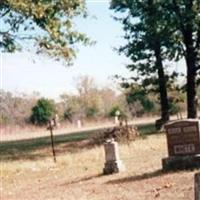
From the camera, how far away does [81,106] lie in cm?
9744

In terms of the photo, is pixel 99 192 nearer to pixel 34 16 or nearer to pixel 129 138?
pixel 34 16

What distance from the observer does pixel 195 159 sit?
61.5 ft

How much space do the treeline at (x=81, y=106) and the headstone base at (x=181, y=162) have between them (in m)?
33.7

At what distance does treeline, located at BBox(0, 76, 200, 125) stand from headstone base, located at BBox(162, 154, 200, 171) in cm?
3369

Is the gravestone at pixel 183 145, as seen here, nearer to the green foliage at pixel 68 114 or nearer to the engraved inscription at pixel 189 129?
the engraved inscription at pixel 189 129


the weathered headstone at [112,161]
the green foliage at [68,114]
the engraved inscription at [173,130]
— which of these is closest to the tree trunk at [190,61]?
the weathered headstone at [112,161]

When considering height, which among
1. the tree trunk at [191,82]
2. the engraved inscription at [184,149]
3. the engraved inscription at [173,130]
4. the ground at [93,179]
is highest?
the tree trunk at [191,82]

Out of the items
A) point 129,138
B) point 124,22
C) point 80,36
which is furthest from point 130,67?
point 80,36

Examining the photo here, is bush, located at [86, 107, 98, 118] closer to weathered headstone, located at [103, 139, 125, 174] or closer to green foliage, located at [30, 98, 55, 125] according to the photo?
green foliage, located at [30, 98, 55, 125]

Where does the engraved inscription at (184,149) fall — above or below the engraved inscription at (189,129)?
below

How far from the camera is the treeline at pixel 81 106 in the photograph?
244ft

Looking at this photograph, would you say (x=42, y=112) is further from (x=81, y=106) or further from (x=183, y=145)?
(x=183, y=145)

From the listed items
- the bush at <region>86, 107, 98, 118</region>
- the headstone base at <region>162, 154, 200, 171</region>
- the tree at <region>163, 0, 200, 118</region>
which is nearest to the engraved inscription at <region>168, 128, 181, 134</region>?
the headstone base at <region>162, 154, 200, 171</region>

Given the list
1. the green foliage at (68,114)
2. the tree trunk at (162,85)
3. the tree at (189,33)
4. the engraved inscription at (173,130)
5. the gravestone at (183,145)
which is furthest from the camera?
the green foliage at (68,114)
